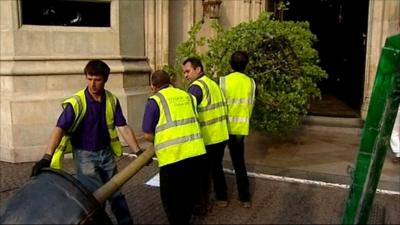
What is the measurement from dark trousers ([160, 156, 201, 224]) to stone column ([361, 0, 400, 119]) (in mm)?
5428

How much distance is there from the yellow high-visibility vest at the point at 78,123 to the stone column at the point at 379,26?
578cm

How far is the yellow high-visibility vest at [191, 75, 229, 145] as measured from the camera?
4.41 metres

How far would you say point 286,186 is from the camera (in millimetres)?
5684

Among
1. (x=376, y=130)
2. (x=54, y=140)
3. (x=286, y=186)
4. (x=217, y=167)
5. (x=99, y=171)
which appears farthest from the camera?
(x=286, y=186)

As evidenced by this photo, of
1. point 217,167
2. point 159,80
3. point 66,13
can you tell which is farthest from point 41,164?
point 66,13

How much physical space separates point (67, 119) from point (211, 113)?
1.46m

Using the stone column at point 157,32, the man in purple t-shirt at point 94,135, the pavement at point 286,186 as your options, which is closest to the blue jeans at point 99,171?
the man in purple t-shirt at point 94,135

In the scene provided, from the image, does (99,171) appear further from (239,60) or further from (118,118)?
(239,60)

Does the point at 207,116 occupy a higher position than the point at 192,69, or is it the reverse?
the point at 192,69

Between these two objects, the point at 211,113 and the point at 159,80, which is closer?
the point at 159,80

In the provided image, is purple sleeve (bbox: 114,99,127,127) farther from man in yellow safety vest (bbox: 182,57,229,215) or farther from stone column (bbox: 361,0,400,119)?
stone column (bbox: 361,0,400,119)

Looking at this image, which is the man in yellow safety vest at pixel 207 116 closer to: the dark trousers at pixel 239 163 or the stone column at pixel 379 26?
the dark trousers at pixel 239 163

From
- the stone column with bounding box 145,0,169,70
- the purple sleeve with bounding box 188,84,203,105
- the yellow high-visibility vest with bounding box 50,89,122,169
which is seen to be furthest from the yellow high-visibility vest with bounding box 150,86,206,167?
the stone column with bounding box 145,0,169,70

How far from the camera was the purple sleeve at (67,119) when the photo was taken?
358 cm
